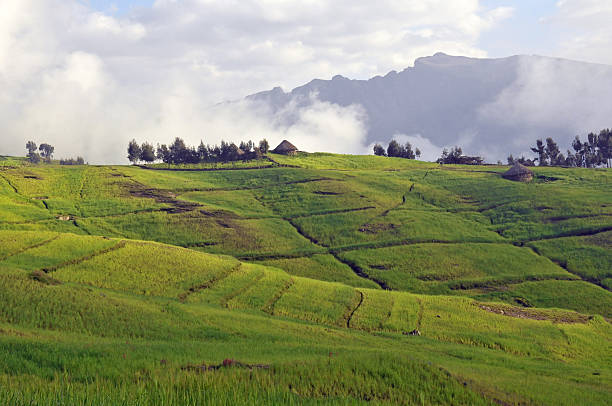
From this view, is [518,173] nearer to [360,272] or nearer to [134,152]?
[360,272]

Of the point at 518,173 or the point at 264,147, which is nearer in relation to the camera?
the point at 518,173

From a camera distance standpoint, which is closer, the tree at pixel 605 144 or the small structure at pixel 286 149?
the tree at pixel 605 144

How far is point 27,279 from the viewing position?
34.3m

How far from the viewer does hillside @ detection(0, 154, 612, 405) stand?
42.4 feet

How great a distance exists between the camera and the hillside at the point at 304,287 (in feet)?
42.4

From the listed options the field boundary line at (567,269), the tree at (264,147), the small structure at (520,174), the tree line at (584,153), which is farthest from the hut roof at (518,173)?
the tree at (264,147)

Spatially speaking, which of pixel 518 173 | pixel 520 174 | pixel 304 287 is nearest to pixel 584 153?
pixel 520 174

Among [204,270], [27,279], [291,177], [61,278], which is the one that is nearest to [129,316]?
[27,279]

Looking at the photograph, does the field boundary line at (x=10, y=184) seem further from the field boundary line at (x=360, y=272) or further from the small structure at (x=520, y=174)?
the small structure at (x=520, y=174)

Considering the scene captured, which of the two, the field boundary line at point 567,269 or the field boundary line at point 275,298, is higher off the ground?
the field boundary line at point 275,298

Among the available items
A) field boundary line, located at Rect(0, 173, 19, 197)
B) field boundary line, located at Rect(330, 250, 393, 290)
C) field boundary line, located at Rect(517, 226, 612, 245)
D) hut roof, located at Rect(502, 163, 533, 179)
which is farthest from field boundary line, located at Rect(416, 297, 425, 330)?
hut roof, located at Rect(502, 163, 533, 179)

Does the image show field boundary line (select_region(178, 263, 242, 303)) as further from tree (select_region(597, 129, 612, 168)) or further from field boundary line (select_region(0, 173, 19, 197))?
tree (select_region(597, 129, 612, 168))

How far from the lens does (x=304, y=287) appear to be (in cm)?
4900

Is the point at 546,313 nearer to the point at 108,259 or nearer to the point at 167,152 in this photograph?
the point at 108,259
